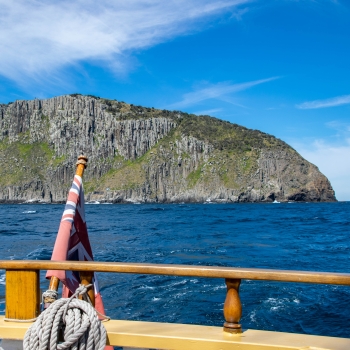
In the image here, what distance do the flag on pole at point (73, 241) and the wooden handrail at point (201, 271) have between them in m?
1.03

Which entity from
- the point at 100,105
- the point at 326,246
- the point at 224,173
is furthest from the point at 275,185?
the point at 326,246

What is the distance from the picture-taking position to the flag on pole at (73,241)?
187 inches

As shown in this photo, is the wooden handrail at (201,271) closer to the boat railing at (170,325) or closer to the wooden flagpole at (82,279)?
the boat railing at (170,325)

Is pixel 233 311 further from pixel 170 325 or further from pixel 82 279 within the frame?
pixel 82 279

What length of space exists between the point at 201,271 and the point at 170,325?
59 centimetres

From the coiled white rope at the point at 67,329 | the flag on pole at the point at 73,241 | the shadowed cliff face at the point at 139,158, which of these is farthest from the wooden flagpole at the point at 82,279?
the shadowed cliff face at the point at 139,158

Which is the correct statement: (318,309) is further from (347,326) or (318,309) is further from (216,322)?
(216,322)

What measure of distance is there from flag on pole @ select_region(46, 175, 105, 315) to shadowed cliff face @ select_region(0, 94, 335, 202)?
502ft

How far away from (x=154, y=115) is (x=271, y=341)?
196 metres

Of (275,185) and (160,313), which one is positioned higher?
(275,185)

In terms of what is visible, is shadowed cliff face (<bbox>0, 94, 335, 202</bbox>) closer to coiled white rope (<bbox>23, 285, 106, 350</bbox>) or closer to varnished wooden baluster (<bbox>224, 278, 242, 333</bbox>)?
varnished wooden baluster (<bbox>224, 278, 242, 333</bbox>)

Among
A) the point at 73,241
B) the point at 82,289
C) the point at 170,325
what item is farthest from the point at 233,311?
the point at 73,241

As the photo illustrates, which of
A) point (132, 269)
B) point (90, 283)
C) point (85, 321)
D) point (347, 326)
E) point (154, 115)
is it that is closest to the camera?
point (85, 321)

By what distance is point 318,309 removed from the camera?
36.0 ft
